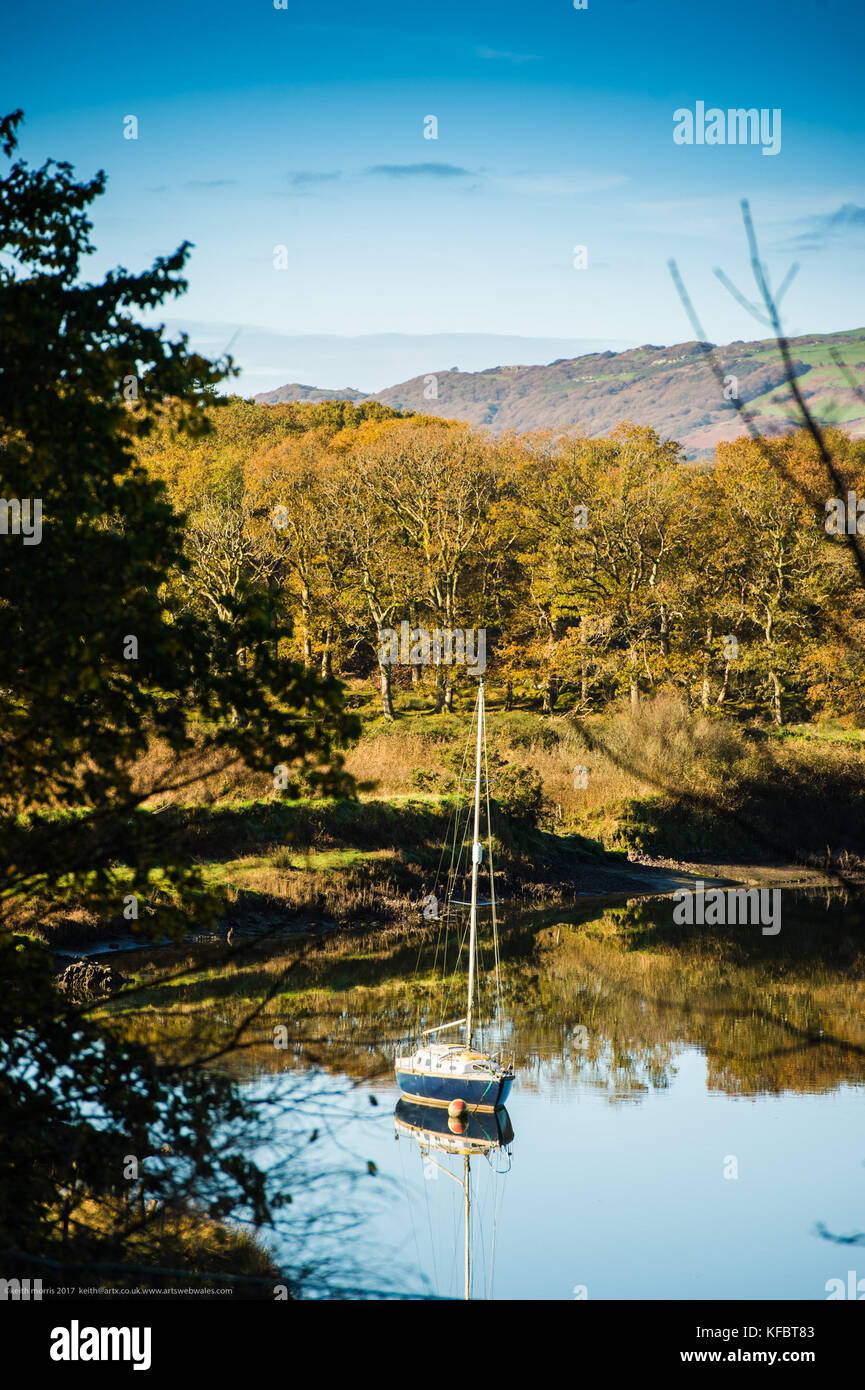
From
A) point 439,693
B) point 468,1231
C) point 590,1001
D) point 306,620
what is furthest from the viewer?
point 439,693

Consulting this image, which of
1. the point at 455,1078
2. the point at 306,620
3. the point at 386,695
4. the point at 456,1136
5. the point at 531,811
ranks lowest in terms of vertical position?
the point at 456,1136

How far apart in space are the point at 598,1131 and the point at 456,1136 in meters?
2.15

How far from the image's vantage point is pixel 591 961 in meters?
28.3

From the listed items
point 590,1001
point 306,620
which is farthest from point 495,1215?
point 306,620

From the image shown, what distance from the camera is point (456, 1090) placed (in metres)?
17.7

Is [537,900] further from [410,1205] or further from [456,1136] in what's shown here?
[410,1205]

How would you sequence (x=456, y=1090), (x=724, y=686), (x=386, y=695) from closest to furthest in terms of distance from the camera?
(x=456, y=1090), (x=386, y=695), (x=724, y=686)

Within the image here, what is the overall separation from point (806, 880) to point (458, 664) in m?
19.9

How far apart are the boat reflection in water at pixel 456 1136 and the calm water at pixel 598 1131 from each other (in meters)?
0.08

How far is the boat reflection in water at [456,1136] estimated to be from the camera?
56.4 feet

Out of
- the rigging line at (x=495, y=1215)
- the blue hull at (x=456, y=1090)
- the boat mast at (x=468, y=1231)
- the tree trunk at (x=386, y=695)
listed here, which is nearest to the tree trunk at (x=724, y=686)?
the tree trunk at (x=386, y=695)

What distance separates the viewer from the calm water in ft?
44.4

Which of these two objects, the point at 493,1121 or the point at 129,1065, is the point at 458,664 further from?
the point at 129,1065

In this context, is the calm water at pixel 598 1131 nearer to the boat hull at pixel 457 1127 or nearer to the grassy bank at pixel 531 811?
the boat hull at pixel 457 1127
